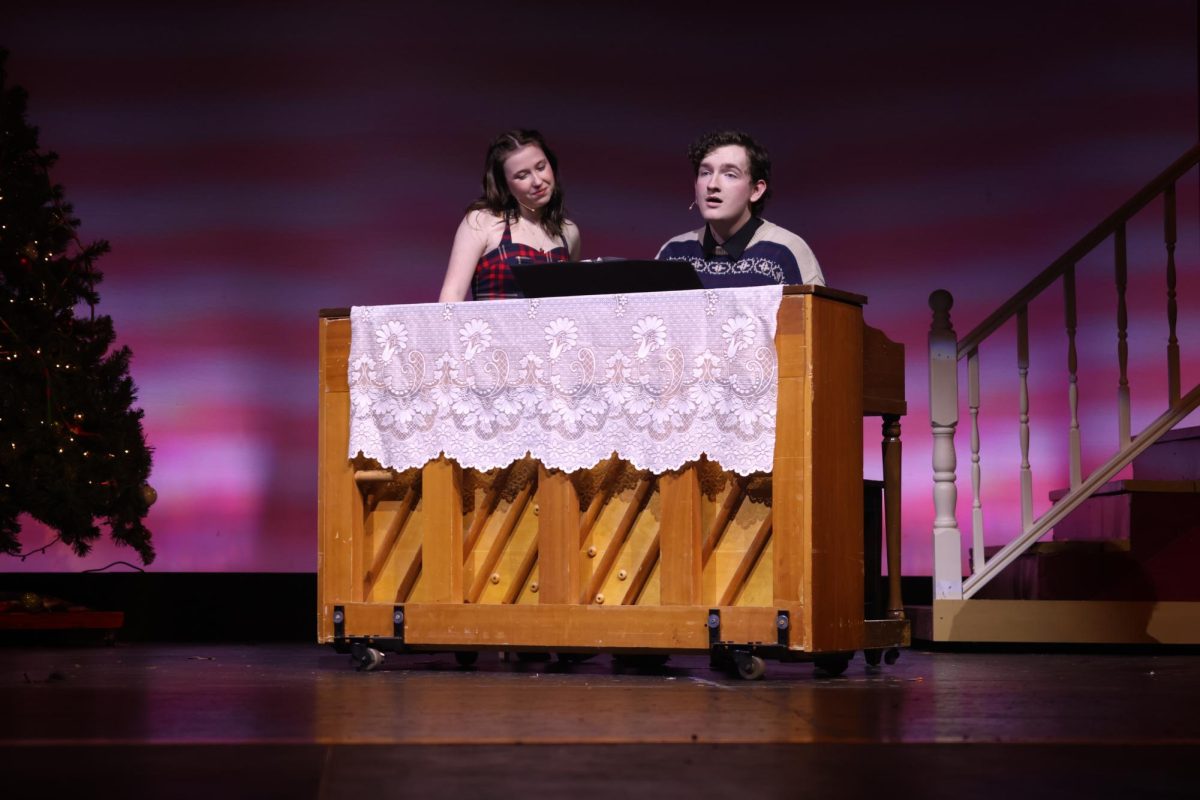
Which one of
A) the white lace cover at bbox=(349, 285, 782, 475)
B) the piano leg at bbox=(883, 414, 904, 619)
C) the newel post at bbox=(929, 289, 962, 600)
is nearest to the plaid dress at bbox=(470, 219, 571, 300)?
the white lace cover at bbox=(349, 285, 782, 475)

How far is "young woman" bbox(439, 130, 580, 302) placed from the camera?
12.9 feet

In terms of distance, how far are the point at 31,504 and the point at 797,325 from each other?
2.62 metres

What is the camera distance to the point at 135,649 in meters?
4.76

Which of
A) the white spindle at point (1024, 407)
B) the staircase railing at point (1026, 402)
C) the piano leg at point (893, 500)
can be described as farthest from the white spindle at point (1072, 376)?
the piano leg at point (893, 500)

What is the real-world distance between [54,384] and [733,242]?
7.32 ft

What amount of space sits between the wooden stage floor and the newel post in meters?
1.20

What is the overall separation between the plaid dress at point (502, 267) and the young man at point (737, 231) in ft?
1.09

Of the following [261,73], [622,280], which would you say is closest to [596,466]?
[622,280]

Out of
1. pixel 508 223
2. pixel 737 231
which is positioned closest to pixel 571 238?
pixel 508 223

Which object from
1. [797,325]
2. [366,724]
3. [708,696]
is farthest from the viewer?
[797,325]

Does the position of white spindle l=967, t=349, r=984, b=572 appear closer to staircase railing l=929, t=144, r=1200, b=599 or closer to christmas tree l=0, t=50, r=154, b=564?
staircase railing l=929, t=144, r=1200, b=599

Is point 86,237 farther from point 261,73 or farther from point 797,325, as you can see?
point 797,325

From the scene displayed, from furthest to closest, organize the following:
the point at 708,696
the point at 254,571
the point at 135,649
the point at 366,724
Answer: the point at 254,571
the point at 135,649
the point at 708,696
the point at 366,724

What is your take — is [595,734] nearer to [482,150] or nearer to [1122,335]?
[1122,335]
